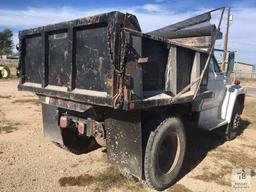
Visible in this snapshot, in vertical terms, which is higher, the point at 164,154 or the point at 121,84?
the point at 121,84

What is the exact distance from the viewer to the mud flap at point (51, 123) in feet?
16.4

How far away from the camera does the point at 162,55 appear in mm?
4293

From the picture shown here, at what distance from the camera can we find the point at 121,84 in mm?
3586

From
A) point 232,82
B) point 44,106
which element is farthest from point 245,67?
point 44,106

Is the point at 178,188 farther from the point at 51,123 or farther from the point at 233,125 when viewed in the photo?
the point at 233,125

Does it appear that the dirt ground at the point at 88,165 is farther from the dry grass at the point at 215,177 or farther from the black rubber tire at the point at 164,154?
the black rubber tire at the point at 164,154

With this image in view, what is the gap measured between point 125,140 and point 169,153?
40.1 inches

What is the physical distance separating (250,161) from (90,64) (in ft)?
12.7

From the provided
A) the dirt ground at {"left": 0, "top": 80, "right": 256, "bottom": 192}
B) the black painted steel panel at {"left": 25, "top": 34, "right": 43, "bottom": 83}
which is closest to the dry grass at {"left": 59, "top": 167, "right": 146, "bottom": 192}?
the dirt ground at {"left": 0, "top": 80, "right": 256, "bottom": 192}

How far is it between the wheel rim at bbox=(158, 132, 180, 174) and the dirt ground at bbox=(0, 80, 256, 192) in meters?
0.30

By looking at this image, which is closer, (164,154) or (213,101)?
(164,154)

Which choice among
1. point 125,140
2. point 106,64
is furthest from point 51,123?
point 106,64

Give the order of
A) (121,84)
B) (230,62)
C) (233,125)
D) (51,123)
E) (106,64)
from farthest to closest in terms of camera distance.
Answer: (233,125), (230,62), (51,123), (106,64), (121,84)

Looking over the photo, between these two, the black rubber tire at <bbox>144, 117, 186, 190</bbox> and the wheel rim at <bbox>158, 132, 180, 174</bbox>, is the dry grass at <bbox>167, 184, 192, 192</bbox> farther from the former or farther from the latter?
the wheel rim at <bbox>158, 132, 180, 174</bbox>
